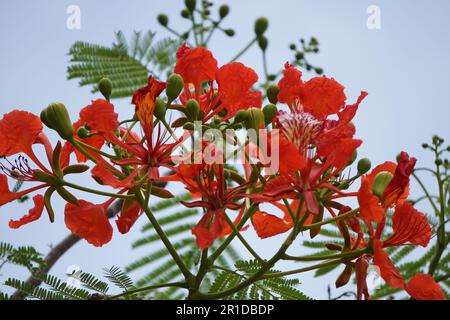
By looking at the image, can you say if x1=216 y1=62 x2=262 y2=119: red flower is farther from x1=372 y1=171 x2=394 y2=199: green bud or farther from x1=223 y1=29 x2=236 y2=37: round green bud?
x1=223 y1=29 x2=236 y2=37: round green bud

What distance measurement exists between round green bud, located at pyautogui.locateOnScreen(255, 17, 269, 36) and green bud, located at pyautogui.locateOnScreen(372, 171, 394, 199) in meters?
1.99

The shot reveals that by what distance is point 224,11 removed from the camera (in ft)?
→ 12.9

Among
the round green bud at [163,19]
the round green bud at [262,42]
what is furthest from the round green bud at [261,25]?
the round green bud at [163,19]

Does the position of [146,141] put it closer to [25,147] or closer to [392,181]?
[25,147]

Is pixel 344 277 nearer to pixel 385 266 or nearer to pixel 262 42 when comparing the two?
pixel 385 266

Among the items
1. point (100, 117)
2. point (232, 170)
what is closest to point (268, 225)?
point (232, 170)

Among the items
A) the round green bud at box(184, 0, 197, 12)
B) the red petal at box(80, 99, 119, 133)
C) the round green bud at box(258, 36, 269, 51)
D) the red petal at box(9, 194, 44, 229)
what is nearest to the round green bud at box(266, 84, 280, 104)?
the red petal at box(80, 99, 119, 133)

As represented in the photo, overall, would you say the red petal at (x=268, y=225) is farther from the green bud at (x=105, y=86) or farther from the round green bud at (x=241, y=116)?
the green bud at (x=105, y=86)

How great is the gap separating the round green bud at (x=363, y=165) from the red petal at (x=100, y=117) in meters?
0.63

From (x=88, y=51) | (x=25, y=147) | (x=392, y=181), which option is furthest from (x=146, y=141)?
(x=88, y=51)

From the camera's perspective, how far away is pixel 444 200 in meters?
3.29
